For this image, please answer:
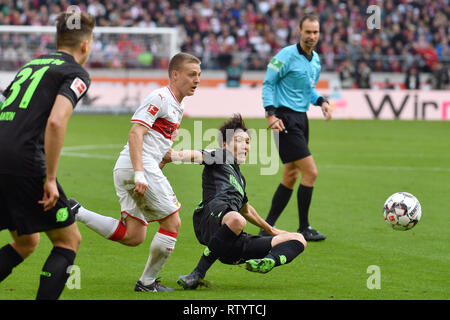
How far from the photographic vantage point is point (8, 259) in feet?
16.3

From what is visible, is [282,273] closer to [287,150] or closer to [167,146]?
[167,146]

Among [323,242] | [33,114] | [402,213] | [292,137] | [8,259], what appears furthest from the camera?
[292,137]

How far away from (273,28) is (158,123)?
2839 centimetres

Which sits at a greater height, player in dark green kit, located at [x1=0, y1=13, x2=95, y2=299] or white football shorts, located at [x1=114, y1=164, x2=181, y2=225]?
player in dark green kit, located at [x1=0, y1=13, x2=95, y2=299]

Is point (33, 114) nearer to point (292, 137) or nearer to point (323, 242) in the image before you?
point (323, 242)

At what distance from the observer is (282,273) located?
6535 millimetres

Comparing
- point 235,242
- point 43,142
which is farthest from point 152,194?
point 43,142

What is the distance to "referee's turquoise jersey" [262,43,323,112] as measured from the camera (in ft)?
28.3

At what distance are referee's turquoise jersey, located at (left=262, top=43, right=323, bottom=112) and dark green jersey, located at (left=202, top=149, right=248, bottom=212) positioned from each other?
2354mm

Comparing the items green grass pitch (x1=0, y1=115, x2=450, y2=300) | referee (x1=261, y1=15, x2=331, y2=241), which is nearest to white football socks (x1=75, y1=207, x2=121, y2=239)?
green grass pitch (x1=0, y1=115, x2=450, y2=300)

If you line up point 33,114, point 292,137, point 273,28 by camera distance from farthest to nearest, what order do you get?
point 273,28, point 292,137, point 33,114

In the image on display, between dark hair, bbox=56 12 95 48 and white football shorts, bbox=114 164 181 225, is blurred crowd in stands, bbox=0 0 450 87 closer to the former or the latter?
white football shorts, bbox=114 164 181 225

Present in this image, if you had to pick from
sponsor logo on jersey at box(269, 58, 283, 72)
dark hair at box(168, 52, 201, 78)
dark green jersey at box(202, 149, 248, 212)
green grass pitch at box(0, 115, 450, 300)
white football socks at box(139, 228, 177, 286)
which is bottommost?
green grass pitch at box(0, 115, 450, 300)
